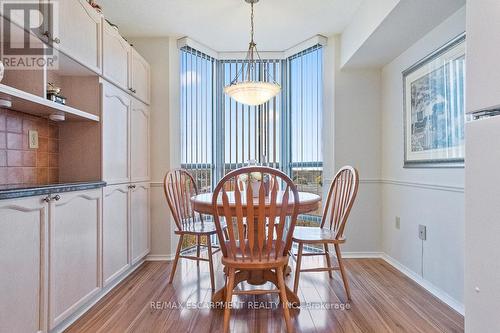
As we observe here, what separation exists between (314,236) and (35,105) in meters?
2.01

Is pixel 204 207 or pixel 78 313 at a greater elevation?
pixel 204 207

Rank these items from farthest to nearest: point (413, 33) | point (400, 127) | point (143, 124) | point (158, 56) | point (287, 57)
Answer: point (287, 57) → point (158, 56) → point (143, 124) → point (400, 127) → point (413, 33)

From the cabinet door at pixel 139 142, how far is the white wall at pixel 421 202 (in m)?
2.59

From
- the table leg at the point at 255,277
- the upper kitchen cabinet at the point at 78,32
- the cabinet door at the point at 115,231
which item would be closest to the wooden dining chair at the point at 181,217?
the table leg at the point at 255,277

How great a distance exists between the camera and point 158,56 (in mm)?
3283

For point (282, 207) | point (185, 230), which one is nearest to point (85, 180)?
point (185, 230)

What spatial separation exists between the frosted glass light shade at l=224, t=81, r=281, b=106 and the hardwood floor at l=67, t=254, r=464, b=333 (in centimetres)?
163

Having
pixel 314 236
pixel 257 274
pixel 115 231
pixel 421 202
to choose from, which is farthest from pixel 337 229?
pixel 115 231

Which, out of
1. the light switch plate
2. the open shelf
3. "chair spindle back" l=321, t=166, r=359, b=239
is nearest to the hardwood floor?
"chair spindle back" l=321, t=166, r=359, b=239

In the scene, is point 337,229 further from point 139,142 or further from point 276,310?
point 139,142

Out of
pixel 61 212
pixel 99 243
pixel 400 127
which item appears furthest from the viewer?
pixel 400 127

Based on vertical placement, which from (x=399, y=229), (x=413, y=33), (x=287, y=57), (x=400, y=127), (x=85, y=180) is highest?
(x=287, y=57)

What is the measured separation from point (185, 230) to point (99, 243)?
2.10 ft

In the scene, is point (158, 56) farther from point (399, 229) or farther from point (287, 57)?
point (399, 229)
